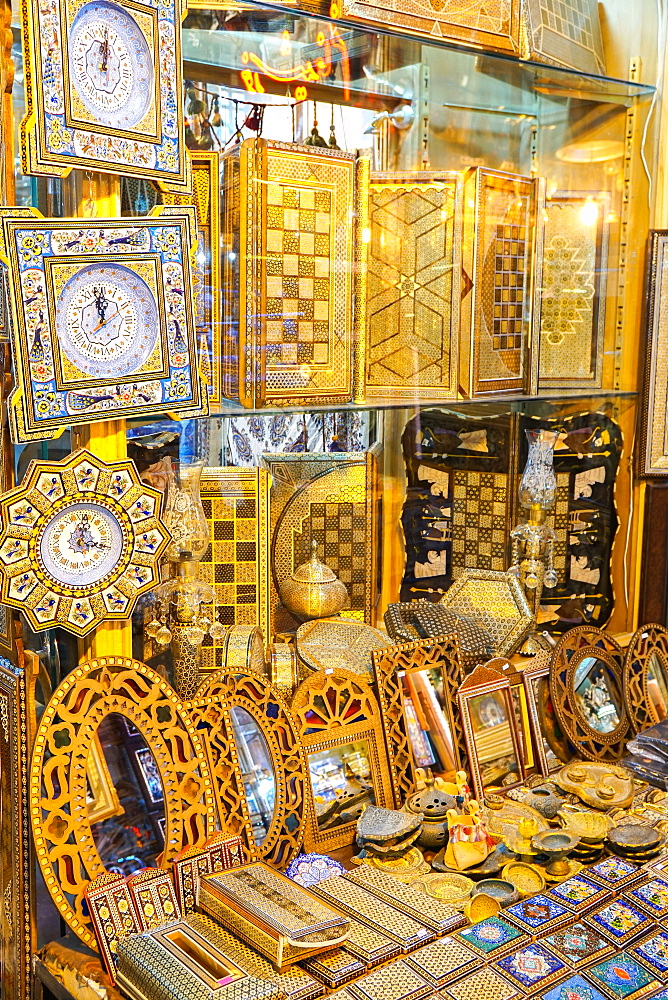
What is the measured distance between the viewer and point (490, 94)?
2379 mm

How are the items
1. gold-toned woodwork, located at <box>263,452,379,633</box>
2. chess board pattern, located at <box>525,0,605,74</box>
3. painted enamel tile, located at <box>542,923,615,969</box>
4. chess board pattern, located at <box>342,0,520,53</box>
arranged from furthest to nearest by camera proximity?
chess board pattern, located at <box>525,0,605,74</box>
gold-toned woodwork, located at <box>263,452,379,633</box>
chess board pattern, located at <box>342,0,520,53</box>
painted enamel tile, located at <box>542,923,615,969</box>

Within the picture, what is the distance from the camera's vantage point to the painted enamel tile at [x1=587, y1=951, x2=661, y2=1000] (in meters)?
1.55

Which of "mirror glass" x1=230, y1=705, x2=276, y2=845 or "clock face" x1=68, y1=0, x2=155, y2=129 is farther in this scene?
"mirror glass" x1=230, y1=705, x2=276, y2=845

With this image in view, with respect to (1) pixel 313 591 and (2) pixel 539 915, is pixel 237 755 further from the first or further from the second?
(2) pixel 539 915

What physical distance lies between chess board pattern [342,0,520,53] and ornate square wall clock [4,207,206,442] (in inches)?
25.7

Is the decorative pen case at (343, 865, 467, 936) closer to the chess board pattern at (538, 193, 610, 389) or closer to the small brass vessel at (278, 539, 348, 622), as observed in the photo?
the small brass vessel at (278, 539, 348, 622)

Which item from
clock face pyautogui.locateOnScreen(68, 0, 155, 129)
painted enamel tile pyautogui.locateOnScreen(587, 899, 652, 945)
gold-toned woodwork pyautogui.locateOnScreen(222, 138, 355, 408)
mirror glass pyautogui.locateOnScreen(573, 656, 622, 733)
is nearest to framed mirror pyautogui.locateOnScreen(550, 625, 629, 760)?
mirror glass pyautogui.locateOnScreen(573, 656, 622, 733)

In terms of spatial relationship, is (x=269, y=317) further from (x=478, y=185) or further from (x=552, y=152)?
(x=552, y=152)

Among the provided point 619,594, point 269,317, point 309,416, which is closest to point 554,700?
point 619,594

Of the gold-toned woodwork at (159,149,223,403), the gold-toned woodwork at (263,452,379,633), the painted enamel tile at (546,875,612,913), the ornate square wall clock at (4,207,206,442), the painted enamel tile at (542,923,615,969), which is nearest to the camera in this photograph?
the ornate square wall clock at (4,207,206,442)

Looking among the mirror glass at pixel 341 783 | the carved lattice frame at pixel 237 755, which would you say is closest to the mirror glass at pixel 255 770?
the carved lattice frame at pixel 237 755

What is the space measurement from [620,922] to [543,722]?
0.64 metres

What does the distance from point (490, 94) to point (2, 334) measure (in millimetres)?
1397

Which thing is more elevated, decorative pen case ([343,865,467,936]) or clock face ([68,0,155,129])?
clock face ([68,0,155,129])
